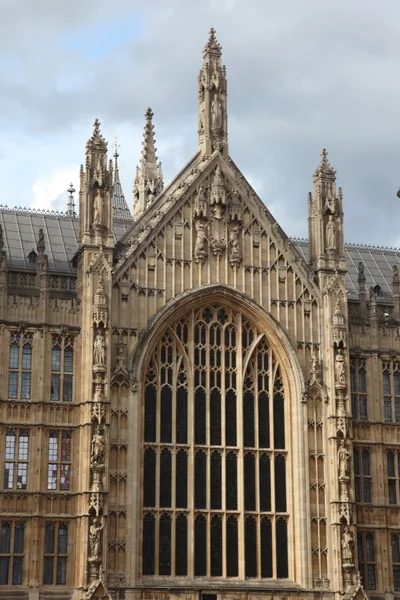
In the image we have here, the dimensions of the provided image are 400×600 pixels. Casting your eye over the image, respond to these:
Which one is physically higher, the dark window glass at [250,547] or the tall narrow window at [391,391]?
the tall narrow window at [391,391]

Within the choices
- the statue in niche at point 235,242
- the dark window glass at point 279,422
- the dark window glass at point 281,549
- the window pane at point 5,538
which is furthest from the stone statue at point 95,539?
the statue in niche at point 235,242

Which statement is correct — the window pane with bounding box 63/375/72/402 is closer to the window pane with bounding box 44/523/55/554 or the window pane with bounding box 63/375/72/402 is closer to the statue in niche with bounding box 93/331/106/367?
the statue in niche with bounding box 93/331/106/367

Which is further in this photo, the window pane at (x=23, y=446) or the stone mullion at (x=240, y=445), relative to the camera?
the stone mullion at (x=240, y=445)

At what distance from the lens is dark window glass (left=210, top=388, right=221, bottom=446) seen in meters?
58.9

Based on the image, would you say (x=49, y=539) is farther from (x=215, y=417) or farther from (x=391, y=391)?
(x=391, y=391)

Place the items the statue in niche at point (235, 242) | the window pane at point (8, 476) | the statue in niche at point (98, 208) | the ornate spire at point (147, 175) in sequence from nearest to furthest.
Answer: the window pane at point (8, 476) → the statue in niche at point (98, 208) → the statue in niche at point (235, 242) → the ornate spire at point (147, 175)

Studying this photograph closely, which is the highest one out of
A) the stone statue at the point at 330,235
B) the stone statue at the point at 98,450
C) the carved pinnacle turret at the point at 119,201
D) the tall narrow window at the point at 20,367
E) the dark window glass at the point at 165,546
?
the carved pinnacle turret at the point at 119,201

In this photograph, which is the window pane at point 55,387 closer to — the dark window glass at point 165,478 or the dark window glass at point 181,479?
the dark window glass at point 165,478

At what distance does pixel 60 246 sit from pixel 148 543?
61.1ft

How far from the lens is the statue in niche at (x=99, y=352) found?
56656mm

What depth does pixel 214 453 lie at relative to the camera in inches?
2311

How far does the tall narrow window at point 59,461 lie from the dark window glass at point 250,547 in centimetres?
917

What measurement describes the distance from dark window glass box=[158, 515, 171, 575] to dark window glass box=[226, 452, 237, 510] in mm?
3243

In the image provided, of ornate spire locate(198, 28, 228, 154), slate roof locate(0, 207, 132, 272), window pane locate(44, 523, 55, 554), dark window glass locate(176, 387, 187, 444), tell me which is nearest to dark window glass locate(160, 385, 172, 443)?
dark window glass locate(176, 387, 187, 444)
